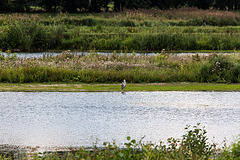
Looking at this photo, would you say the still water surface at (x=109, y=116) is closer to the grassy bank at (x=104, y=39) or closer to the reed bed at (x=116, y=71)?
the reed bed at (x=116, y=71)

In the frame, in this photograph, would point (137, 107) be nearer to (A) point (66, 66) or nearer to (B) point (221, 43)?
(A) point (66, 66)

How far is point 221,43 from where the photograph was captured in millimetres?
29734

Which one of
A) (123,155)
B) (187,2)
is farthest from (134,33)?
(187,2)

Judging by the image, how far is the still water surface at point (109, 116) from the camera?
30.2 feet

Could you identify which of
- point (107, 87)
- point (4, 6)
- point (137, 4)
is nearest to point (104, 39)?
point (107, 87)

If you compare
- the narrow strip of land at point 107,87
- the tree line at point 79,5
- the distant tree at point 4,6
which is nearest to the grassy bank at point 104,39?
the narrow strip of land at point 107,87

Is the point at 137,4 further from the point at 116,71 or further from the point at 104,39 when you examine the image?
the point at 116,71

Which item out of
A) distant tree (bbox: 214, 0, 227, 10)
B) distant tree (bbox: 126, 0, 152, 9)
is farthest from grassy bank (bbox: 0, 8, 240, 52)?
distant tree (bbox: 214, 0, 227, 10)

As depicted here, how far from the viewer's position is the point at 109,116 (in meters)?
11.3

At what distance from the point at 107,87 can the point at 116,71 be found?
210 centimetres

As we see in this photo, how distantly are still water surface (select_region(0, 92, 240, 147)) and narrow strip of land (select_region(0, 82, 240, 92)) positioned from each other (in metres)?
0.54

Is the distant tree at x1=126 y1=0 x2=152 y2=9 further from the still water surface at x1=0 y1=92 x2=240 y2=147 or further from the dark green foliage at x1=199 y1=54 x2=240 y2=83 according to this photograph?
the still water surface at x1=0 y1=92 x2=240 y2=147

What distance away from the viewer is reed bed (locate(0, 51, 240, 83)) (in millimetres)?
17719

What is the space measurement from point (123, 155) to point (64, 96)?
8.58 metres
